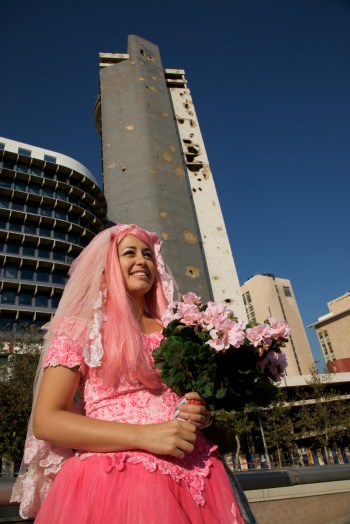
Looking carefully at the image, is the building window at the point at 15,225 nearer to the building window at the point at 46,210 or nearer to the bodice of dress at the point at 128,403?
the building window at the point at 46,210

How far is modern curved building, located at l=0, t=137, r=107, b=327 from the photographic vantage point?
35.4 m

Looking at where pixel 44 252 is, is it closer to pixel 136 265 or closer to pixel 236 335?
pixel 136 265

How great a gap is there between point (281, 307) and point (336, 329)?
51.5 ft

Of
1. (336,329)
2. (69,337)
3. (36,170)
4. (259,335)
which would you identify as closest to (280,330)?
(259,335)

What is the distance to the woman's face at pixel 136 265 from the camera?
176cm

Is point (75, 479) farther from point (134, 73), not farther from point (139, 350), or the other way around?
point (134, 73)

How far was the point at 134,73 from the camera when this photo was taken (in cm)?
382

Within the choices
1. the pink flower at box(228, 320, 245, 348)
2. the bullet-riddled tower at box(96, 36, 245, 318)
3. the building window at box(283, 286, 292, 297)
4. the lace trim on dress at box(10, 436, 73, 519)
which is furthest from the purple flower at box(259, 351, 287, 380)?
the building window at box(283, 286, 292, 297)

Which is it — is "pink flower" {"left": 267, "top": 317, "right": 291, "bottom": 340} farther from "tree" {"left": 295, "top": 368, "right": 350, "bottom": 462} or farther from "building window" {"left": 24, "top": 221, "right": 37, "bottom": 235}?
"building window" {"left": 24, "top": 221, "right": 37, "bottom": 235}

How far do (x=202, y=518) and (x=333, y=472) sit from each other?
220 cm

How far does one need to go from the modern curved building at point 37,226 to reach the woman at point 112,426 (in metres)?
36.1

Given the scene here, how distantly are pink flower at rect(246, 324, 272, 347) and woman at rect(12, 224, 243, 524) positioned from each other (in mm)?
334

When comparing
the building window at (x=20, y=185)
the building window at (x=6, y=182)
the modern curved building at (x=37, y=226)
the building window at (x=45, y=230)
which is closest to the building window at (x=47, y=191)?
the modern curved building at (x=37, y=226)

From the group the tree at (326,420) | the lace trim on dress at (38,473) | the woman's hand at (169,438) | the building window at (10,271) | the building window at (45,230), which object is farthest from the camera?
the building window at (45,230)
